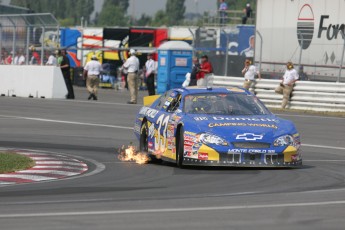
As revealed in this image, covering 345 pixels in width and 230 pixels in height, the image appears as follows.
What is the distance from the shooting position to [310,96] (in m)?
31.8

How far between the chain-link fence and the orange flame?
68.0 ft

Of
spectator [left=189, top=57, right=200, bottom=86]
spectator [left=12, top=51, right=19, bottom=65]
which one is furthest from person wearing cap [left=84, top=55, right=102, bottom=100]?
spectator [left=12, top=51, right=19, bottom=65]

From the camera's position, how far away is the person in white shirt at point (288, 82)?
105 ft

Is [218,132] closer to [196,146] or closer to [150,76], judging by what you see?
[196,146]

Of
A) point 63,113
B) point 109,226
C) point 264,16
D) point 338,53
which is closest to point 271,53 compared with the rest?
point 264,16

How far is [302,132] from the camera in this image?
23.0 metres

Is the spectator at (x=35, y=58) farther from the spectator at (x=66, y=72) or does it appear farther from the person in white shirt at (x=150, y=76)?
the person in white shirt at (x=150, y=76)

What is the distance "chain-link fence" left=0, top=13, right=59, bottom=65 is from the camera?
38500 mm

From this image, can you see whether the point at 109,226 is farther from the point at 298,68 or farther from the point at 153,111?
the point at 298,68

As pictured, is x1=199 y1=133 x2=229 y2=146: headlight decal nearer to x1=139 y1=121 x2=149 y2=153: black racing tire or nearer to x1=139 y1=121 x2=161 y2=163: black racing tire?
x1=139 y1=121 x2=161 y2=163: black racing tire

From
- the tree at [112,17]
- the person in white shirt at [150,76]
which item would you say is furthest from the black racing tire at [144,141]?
the tree at [112,17]

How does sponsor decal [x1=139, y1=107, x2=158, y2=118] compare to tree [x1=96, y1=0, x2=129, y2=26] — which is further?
tree [x1=96, y1=0, x2=129, y2=26]

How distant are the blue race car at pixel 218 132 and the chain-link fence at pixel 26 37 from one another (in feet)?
72.3

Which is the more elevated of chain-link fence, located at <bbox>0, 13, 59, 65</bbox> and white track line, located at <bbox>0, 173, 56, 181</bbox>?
chain-link fence, located at <bbox>0, 13, 59, 65</bbox>
